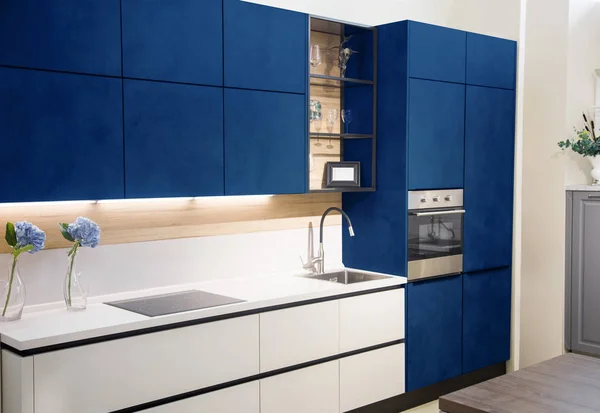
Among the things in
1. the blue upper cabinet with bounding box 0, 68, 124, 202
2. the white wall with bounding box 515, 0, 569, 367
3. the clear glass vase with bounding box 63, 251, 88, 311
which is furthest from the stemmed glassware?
the clear glass vase with bounding box 63, 251, 88, 311

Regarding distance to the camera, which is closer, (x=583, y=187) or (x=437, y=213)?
(x=437, y=213)

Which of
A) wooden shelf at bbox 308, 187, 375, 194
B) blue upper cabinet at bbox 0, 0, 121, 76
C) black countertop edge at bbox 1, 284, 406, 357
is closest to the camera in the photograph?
black countertop edge at bbox 1, 284, 406, 357

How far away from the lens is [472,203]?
15.1ft

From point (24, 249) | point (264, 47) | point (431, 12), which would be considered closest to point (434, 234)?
point (264, 47)

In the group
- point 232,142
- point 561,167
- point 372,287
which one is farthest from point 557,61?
point 232,142

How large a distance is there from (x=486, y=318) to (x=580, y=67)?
203cm

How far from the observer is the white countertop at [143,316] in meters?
2.70

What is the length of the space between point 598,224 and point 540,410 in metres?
3.17

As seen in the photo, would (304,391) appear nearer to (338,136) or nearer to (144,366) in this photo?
(144,366)

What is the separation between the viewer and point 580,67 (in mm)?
5125

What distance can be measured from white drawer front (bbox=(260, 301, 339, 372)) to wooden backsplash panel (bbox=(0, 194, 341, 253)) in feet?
2.32

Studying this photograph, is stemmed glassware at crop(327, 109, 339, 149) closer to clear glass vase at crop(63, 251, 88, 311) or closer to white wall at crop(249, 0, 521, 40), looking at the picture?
white wall at crop(249, 0, 521, 40)

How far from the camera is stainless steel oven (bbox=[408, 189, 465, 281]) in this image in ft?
13.8

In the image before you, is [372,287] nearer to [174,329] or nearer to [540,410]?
[174,329]
